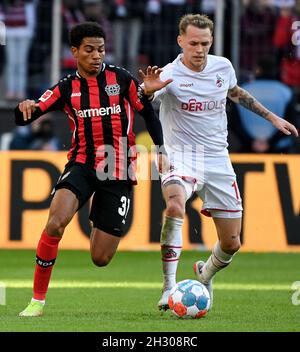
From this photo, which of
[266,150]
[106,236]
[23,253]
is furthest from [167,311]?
[266,150]

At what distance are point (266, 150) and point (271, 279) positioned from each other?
410 cm

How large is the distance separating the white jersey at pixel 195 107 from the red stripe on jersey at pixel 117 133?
44 centimetres

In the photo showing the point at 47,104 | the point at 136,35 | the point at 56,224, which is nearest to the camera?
the point at 56,224

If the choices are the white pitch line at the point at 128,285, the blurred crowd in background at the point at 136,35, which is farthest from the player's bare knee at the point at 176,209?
the blurred crowd in background at the point at 136,35

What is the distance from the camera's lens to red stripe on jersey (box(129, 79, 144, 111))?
9655mm

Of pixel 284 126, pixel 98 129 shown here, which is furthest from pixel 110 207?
pixel 284 126

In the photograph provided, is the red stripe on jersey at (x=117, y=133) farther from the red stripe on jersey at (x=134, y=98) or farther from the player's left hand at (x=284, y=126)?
the player's left hand at (x=284, y=126)

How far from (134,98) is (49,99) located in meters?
0.69

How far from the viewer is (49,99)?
31.3 feet

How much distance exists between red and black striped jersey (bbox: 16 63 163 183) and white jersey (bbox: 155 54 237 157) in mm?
367

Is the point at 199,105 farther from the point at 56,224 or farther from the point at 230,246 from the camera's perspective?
the point at 56,224

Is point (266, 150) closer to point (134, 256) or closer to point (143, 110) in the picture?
point (134, 256)

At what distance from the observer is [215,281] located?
1271cm

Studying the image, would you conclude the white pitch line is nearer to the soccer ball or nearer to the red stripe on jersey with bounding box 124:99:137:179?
the red stripe on jersey with bounding box 124:99:137:179
